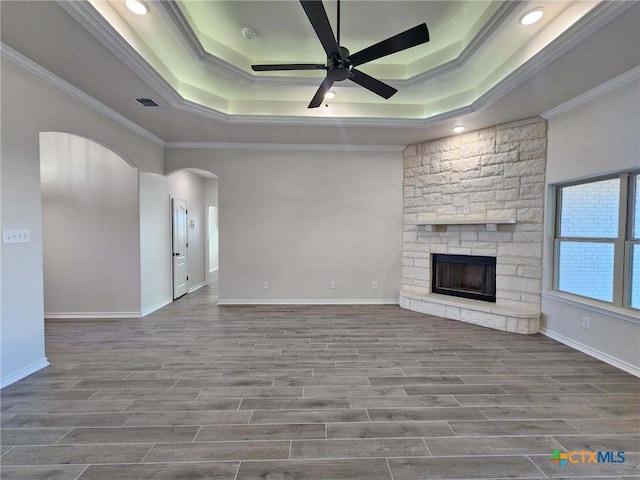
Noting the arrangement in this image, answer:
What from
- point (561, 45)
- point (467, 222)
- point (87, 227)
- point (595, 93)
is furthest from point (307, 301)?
point (595, 93)

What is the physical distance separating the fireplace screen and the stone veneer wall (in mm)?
119

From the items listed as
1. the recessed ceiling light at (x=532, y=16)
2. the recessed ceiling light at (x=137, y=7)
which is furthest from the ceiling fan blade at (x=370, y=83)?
the recessed ceiling light at (x=137, y=7)

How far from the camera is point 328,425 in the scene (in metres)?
1.96

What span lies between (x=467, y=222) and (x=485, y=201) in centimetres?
42

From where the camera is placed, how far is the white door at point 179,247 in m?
5.46

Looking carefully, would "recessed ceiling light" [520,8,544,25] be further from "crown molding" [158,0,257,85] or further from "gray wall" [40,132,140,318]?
"gray wall" [40,132,140,318]

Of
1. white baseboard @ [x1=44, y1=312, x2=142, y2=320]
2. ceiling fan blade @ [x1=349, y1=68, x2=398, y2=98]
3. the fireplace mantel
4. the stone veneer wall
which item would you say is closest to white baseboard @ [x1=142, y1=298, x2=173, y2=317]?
white baseboard @ [x1=44, y1=312, x2=142, y2=320]

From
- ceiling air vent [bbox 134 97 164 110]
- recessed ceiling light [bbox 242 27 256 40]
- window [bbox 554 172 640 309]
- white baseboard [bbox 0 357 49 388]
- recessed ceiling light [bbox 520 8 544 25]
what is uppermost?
recessed ceiling light [bbox 242 27 256 40]

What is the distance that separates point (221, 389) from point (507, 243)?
408 cm

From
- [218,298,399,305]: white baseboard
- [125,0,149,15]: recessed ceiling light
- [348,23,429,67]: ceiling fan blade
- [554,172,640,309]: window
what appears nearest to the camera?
[348,23,429,67]: ceiling fan blade

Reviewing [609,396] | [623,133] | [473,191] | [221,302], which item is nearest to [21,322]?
[221,302]

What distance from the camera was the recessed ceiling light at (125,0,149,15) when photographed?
230 cm

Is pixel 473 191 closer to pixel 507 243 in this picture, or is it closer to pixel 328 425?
pixel 507 243

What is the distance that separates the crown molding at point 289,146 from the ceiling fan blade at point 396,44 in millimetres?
2714
